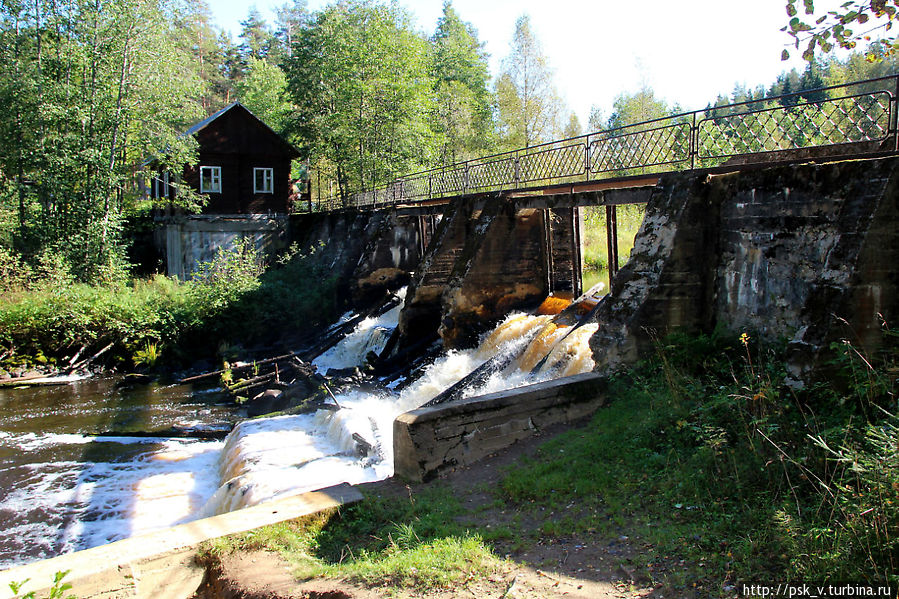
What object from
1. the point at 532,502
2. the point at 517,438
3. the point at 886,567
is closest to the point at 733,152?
the point at 517,438

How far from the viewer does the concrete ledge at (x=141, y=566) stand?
493 centimetres

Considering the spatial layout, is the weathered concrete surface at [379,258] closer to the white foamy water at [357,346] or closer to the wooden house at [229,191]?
the white foamy water at [357,346]

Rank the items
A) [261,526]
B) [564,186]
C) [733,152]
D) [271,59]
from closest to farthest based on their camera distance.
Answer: [261,526] → [733,152] → [564,186] → [271,59]

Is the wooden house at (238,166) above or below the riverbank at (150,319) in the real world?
above

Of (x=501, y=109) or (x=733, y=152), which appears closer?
(x=733, y=152)

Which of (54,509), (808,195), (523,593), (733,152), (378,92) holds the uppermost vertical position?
(378,92)

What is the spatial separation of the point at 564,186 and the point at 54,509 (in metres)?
10.8

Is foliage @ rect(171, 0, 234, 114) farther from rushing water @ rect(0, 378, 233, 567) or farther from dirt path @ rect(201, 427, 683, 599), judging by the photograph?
dirt path @ rect(201, 427, 683, 599)

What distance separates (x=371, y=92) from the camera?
96.8ft

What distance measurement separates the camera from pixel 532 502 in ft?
19.2

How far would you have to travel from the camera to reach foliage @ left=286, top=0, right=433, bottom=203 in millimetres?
29812

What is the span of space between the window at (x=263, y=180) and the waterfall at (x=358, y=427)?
19371 mm

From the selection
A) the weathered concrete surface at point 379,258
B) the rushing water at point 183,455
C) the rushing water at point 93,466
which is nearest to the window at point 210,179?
the weathered concrete surface at point 379,258

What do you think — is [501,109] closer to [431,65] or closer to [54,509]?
[431,65]
